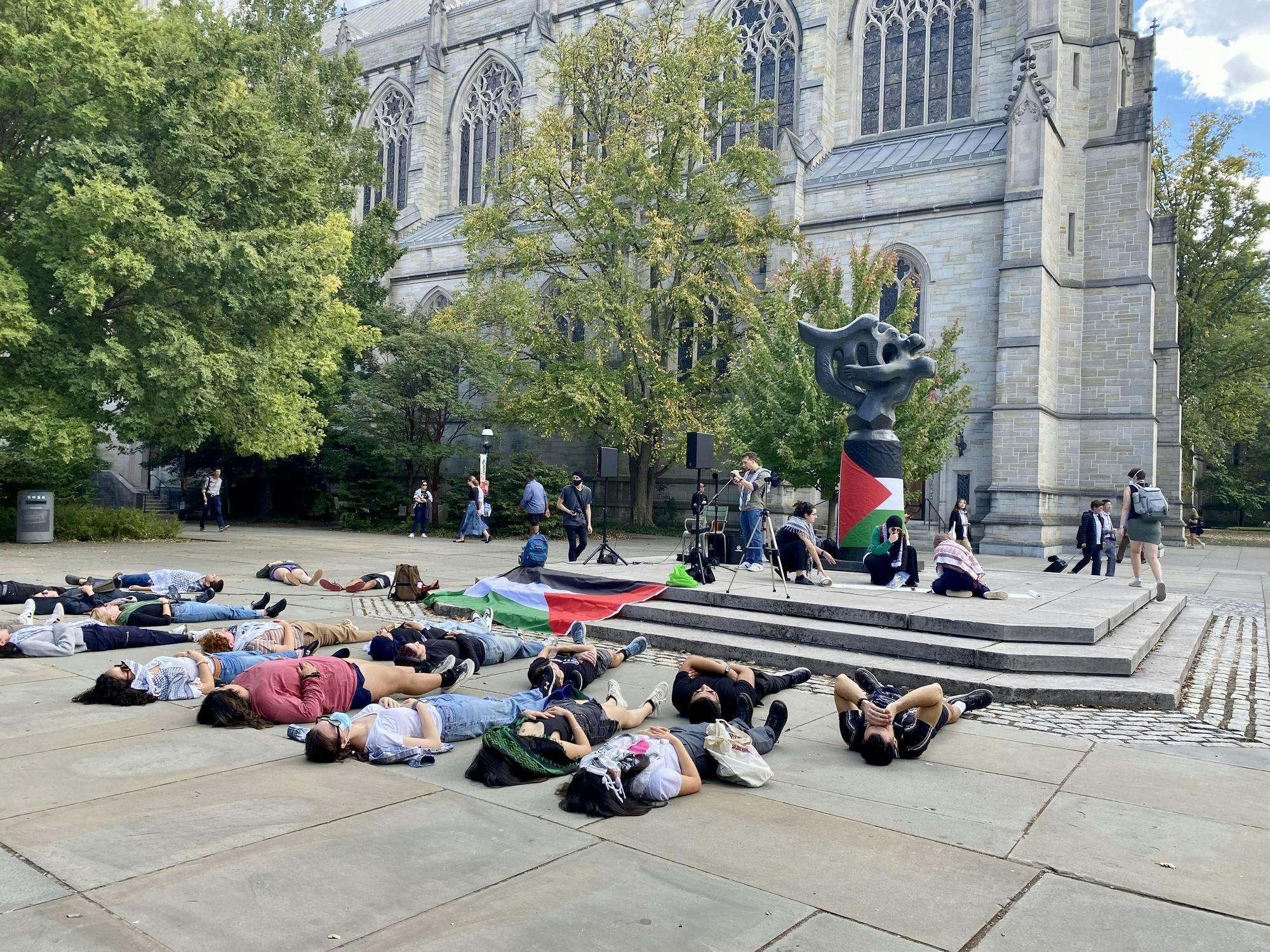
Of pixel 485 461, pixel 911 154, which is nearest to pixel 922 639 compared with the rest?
pixel 485 461

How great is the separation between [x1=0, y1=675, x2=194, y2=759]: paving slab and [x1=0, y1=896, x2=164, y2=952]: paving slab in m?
2.19

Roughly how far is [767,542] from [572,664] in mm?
8845

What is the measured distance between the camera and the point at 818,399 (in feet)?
67.1

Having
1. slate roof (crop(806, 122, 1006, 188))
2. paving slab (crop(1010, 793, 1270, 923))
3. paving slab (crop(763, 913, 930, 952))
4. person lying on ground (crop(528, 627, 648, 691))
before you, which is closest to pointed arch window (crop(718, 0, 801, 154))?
slate roof (crop(806, 122, 1006, 188))

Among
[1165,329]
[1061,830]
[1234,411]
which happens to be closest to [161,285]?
[1061,830]

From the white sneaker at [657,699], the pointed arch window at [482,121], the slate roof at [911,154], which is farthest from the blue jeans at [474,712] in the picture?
the pointed arch window at [482,121]

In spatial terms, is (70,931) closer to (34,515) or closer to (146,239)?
(146,239)

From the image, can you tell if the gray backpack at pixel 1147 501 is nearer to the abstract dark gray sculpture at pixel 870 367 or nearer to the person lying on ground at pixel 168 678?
the abstract dark gray sculpture at pixel 870 367

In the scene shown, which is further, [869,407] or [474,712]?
[869,407]

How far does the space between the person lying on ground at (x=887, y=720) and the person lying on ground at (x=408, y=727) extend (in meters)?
1.84

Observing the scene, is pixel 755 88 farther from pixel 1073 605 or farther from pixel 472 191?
pixel 1073 605

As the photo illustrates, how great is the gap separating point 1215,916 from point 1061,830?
2.77 feet

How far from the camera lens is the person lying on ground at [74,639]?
24.4ft

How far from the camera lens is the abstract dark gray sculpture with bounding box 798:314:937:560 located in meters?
13.3
